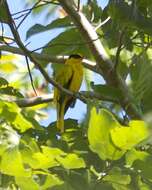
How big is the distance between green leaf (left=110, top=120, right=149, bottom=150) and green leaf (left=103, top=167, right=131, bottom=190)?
10 cm

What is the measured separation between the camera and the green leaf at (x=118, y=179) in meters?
1.30

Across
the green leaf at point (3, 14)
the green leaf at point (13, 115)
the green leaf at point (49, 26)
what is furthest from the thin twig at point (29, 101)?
the green leaf at point (13, 115)

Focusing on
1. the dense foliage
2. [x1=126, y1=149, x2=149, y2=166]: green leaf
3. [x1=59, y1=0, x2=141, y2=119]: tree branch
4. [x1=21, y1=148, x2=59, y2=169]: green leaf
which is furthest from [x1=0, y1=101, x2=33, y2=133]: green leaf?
[x1=59, y1=0, x2=141, y2=119]: tree branch

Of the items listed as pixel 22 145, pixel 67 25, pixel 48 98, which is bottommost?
pixel 48 98

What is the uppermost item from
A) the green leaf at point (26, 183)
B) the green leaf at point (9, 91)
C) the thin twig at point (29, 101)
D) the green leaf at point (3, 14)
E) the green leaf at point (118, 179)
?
the green leaf at point (3, 14)

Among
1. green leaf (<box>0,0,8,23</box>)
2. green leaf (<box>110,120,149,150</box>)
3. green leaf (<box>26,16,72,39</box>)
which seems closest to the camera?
green leaf (<box>110,120,149,150</box>)

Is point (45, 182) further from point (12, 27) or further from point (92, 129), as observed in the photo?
point (12, 27)

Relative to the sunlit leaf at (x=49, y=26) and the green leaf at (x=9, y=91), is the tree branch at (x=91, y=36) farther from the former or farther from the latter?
the green leaf at (x=9, y=91)

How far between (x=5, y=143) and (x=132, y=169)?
29 cm

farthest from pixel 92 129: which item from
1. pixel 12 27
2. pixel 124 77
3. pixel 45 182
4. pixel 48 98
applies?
pixel 48 98

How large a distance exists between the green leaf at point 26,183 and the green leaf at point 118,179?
0.16 m

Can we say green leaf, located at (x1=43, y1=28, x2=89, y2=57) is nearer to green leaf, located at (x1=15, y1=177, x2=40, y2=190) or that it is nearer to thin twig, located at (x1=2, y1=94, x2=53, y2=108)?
thin twig, located at (x1=2, y1=94, x2=53, y2=108)

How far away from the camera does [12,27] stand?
2018 mm

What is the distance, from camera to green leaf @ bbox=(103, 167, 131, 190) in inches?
51.1
